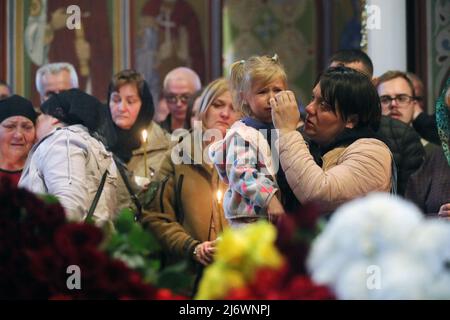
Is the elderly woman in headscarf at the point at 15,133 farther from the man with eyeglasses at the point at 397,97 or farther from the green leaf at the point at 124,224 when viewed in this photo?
the green leaf at the point at 124,224

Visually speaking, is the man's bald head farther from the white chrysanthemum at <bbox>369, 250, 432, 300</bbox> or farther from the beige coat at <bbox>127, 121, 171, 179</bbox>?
the white chrysanthemum at <bbox>369, 250, 432, 300</bbox>

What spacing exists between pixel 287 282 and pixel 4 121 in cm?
406

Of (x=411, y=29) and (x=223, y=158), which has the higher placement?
(x=411, y=29)

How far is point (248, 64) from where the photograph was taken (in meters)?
4.66

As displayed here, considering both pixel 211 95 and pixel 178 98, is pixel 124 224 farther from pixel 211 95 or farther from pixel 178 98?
pixel 178 98

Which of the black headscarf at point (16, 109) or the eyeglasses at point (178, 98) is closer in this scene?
the black headscarf at point (16, 109)

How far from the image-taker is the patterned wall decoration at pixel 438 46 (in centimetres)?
897

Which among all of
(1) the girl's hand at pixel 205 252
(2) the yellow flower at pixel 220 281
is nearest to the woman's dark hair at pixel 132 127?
(1) the girl's hand at pixel 205 252

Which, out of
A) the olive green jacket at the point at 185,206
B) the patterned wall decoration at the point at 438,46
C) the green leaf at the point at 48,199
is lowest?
the olive green jacket at the point at 185,206

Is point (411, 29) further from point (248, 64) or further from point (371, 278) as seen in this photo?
point (371, 278)

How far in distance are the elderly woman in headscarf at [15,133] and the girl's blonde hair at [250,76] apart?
167 centimetres

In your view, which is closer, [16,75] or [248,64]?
[248,64]

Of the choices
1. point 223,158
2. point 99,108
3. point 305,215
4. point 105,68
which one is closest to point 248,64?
point 223,158

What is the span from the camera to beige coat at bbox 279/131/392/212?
4070 millimetres
